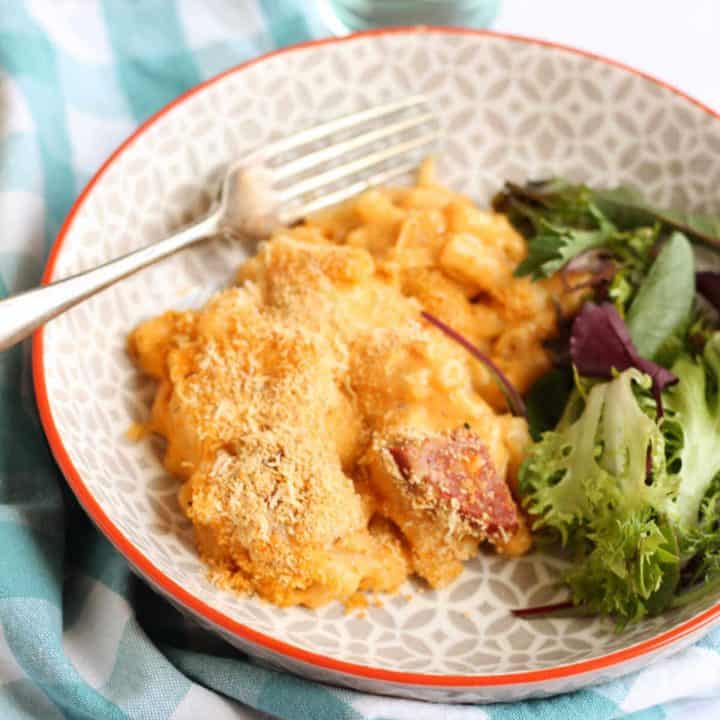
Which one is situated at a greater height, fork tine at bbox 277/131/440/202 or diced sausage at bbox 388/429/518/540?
fork tine at bbox 277/131/440/202

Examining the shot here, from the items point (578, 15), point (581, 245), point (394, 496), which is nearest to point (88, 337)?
point (394, 496)

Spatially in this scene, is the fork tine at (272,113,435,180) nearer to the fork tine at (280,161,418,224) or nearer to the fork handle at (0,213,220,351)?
the fork tine at (280,161,418,224)

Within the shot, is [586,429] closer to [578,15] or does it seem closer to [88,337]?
[88,337]

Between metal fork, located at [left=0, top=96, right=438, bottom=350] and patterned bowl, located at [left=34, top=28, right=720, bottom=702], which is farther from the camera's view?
metal fork, located at [left=0, top=96, right=438, bottom=350]

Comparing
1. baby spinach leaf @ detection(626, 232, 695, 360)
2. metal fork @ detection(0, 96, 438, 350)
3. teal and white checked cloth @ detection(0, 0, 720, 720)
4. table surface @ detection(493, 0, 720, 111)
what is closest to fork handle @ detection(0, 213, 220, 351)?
metal fork @ detection(0, 96, 438, 350)

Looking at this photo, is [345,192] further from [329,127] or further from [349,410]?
[349,410]

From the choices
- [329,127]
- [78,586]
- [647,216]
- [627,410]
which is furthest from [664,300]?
[78,586]

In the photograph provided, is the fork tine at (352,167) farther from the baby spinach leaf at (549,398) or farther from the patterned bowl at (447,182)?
the baby spinach leaf at (549,398)
